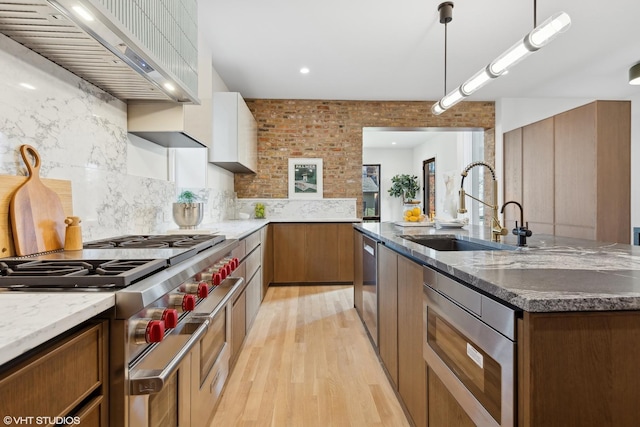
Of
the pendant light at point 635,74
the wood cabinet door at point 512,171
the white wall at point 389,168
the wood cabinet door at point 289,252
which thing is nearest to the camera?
the pendant light at point 635,74

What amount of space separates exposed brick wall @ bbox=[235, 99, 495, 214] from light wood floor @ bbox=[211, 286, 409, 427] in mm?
2251

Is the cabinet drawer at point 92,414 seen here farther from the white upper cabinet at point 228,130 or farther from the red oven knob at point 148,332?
the white upper cabinet at point 228,130

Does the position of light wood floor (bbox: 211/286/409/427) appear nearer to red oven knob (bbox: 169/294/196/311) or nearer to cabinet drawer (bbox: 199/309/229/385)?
cabinet drawer (bbox: 199/309/229/385)

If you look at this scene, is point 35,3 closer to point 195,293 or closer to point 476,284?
point 195,293

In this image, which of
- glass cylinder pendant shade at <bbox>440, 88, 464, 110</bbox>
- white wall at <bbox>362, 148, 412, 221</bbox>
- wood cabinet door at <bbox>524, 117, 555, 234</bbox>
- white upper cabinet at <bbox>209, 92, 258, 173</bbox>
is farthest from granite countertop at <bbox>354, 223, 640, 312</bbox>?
white wall at <bbox>362, 148, 412, 221</bbox>

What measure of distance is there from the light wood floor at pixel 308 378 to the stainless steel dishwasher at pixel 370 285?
18cm

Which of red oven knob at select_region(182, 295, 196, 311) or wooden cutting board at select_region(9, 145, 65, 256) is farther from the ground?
wooden cutting board at select_region(9, 145, 65, 256)

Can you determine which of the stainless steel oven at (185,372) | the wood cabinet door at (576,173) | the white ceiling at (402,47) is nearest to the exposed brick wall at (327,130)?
the white ceiling at (402,47)

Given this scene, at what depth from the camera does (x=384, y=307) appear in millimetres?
2104

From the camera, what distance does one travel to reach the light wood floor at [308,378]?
69.0 inches

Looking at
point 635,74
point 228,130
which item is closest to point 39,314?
point 228,130

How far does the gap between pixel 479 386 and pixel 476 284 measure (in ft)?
0.93

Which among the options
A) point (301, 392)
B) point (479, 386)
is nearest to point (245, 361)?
point (301, 392)

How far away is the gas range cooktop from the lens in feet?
2.63
